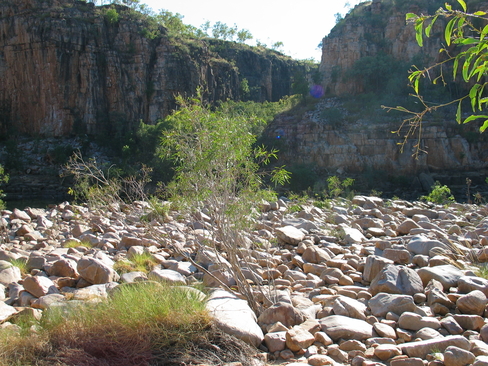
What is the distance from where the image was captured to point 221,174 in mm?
4520

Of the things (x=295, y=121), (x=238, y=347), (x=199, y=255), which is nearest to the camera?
(x=238, y=347)

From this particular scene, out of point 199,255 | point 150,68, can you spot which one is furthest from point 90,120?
point 199,255

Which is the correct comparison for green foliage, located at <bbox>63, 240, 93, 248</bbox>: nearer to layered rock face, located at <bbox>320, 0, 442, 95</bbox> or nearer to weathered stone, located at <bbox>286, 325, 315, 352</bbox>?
weathered stone, located at <bbox>286, 325, 315, 352</bbox>

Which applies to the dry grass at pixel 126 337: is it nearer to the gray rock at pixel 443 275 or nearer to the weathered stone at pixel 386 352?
the weathered stone at pixel 386 352

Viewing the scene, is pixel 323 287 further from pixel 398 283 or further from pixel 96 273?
pixel 96 273

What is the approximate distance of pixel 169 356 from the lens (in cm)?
322

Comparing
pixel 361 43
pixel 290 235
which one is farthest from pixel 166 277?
pixel 361 43

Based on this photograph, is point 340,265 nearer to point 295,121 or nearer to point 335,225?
point 335,225

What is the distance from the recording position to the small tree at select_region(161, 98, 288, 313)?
433 centimetres

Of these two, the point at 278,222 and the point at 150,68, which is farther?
the point at 150,68

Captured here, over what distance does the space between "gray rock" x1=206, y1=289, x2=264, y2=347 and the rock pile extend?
0.04ft

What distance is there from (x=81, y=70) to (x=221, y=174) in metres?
37.5

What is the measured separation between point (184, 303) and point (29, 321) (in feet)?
4.46

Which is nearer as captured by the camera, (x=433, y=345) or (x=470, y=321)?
(x=433, y=345)
